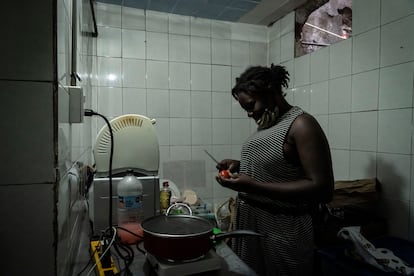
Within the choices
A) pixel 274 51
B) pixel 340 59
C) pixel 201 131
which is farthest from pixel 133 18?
pixel 340 59

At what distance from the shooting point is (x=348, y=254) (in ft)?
4.26

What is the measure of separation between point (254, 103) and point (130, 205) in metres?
0.68

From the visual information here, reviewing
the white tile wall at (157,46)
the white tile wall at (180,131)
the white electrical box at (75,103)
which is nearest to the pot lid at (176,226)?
the white electrical box at (75,103)

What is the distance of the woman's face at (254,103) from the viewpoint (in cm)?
122

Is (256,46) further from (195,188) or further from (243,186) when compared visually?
(243,186)

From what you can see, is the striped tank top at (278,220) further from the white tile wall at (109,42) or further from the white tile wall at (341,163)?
the white tile wall at (109,42)

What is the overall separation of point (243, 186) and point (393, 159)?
102 cm

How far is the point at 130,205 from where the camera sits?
3.24ft

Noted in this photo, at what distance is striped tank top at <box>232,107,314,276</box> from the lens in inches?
43.4

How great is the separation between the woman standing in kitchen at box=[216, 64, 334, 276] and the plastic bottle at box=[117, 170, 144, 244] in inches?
13.8

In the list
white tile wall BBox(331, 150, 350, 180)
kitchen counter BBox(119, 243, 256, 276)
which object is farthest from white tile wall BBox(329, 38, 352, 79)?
kitchen counter BBox(119, 243, 256, 276)

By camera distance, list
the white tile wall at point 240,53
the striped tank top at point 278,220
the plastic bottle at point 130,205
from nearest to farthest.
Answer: the plastic bottle at point 130,205, the striped tank top at point 278,220, the white tile wall at point 240,53

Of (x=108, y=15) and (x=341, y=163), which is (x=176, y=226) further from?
(x=108, y=15)

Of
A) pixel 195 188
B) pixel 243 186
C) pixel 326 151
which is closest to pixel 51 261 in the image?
pixel 243 186
